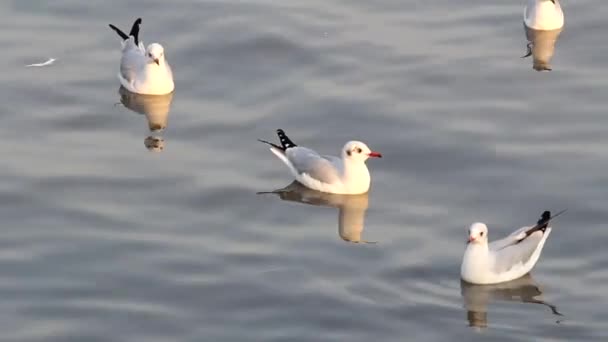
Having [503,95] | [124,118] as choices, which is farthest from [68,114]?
[503,95]

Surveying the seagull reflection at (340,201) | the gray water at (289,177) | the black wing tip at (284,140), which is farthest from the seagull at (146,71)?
the seagull reflection at (340,201)

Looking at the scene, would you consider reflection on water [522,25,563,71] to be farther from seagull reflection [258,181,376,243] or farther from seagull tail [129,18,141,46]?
seagull tail [129,18,141,46]

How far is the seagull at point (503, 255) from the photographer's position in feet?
58.1

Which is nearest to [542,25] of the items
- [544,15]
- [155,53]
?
[544,15]

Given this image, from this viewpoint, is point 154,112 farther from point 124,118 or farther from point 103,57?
point 103,57

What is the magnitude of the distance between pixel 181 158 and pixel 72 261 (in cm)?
335

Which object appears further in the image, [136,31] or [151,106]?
[136,31]

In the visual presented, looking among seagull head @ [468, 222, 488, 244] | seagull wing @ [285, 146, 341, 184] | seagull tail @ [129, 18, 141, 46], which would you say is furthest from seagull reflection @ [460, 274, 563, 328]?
seagull tail @ [129, 18, 141, 46]

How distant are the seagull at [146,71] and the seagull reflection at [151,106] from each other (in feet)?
0.23

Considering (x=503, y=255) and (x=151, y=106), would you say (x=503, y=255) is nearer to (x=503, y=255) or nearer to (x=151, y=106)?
(x=503, y=255)

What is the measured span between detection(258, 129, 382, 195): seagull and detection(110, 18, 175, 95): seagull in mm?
3283

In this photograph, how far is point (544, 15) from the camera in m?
25.3

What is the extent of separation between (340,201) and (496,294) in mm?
3151

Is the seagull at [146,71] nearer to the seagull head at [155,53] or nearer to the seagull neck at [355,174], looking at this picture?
the seagull head at [155,53]
